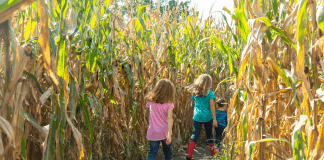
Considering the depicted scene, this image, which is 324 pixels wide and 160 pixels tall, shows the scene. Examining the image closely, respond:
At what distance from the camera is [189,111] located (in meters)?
4.01

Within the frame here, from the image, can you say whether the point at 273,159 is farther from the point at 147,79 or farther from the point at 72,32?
the point at 147,79

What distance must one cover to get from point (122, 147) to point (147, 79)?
903mm

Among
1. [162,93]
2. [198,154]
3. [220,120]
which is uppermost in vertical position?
[162,93]

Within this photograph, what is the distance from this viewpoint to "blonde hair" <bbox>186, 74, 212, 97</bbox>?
323 cm

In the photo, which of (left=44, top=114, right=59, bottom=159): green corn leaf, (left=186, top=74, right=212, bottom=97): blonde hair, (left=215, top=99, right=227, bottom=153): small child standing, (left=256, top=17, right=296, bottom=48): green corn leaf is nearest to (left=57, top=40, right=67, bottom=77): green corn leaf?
(left=44, top=114, right=59, bottom=159): green corn leaf

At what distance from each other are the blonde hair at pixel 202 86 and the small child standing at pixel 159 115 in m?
0.68

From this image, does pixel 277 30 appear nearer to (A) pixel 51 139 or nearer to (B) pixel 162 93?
(A) pixel 51 139

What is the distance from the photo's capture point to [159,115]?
2.63 m

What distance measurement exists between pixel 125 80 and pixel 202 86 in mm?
1017

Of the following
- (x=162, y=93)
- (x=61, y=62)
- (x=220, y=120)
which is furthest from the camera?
(x=220, y=120)

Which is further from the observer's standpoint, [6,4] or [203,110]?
[203,110]

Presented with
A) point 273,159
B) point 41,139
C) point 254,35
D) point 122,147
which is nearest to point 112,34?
point 41,139

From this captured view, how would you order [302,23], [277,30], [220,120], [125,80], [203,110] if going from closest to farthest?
[302,23] < [277,30] < [125,80] < [203,110] < [220,120]

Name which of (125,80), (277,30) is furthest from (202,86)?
(277,30)
